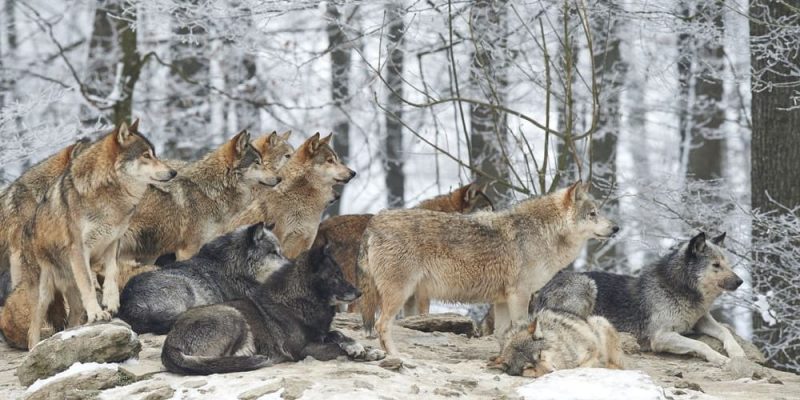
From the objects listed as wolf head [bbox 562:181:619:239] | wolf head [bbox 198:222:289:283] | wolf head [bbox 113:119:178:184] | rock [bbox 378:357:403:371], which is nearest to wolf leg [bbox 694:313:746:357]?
wolf head [bbox 562:181:619:239]

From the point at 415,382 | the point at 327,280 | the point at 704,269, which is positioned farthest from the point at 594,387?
the point at 704,269

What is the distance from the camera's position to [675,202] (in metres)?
14.8

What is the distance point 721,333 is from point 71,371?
613cm

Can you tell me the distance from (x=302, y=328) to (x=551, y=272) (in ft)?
9.56

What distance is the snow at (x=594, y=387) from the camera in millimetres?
7723

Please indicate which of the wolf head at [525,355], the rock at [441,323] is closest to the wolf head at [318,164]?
the rock at [441,323]

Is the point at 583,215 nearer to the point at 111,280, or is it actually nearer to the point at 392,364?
the point at 392,364

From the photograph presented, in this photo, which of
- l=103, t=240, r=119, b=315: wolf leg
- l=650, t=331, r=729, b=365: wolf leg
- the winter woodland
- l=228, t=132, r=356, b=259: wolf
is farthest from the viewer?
the winter woodland

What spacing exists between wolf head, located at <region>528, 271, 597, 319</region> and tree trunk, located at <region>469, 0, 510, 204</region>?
4.55 ft

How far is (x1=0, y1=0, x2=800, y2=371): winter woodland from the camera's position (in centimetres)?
1302

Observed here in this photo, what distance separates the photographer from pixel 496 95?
1233 centimetres

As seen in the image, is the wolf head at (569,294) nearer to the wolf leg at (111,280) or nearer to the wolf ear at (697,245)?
the wolf ear at (697,245)

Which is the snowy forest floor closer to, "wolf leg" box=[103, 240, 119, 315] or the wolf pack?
the wolf pack

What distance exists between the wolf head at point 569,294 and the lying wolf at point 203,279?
254cm
